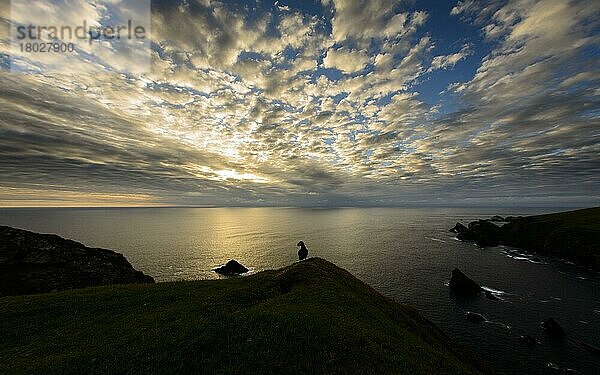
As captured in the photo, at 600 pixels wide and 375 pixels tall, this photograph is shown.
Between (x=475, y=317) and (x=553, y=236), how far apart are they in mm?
97863

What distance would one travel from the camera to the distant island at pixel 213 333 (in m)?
16.0

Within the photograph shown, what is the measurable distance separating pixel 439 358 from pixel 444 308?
44440 mm

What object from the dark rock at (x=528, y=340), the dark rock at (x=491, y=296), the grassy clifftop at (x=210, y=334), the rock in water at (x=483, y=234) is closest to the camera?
the grassy clifftop at (x=210, y=334)

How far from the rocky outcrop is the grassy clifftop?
15.9 metres

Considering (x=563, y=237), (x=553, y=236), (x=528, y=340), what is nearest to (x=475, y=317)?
(x=528, y=340)

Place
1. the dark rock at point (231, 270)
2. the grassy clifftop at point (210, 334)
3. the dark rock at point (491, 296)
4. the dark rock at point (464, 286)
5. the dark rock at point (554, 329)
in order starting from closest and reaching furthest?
the grassy clifftop at point (210, 334)
the dark rock at point (554, 329)
the dark rock at point (491, 296)
the dark rock at point (464, 286)
the dark rock at point (231, 270)

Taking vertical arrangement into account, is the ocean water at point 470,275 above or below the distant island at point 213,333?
below

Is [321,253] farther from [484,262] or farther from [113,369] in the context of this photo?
[113,369]

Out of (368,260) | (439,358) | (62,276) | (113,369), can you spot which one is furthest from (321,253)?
(113,369)

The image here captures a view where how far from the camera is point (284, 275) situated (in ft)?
115

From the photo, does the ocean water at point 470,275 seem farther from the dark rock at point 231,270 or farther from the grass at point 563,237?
the grass at point 563,237

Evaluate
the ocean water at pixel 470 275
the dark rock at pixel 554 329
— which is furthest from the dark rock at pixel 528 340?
the dark rock at pixel 554 329

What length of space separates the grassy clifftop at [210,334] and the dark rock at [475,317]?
26.3m

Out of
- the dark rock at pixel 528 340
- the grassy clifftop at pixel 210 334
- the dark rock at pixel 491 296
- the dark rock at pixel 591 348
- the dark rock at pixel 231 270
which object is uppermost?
the grassy clifftop at pixel 210 334
